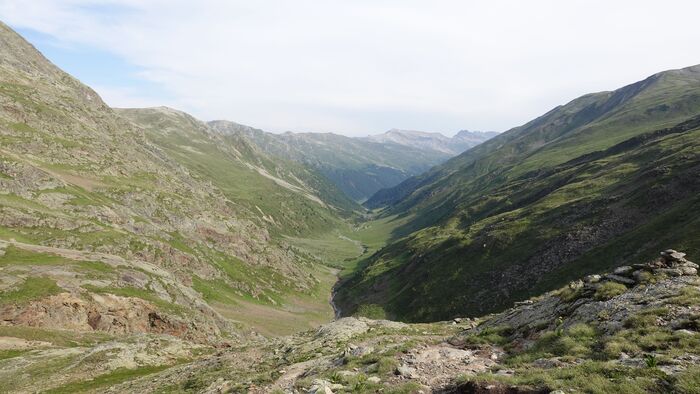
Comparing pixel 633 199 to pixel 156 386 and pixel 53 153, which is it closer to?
pixel 156 386

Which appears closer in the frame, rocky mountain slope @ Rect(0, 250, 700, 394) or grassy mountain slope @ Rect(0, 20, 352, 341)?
rocky mountain slope @ Rect(0, 250, 700, 394)

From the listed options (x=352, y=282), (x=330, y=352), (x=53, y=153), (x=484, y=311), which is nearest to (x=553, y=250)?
(x=484, y=311)

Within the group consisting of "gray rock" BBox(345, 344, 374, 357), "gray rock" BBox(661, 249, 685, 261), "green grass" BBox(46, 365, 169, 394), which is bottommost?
"green grass" BBox(46, 365, 169, 394)

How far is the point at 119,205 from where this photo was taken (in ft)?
385

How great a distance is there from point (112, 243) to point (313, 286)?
266 feet

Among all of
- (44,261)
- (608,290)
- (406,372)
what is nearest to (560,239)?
(608,290)

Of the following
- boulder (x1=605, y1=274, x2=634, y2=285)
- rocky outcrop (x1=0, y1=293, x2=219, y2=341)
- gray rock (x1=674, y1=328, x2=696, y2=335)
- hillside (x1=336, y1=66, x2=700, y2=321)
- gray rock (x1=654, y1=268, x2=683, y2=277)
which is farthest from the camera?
hillside (x1=336, y1=66, x2=700, y2=321)

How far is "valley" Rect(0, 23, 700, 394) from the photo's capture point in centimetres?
2175

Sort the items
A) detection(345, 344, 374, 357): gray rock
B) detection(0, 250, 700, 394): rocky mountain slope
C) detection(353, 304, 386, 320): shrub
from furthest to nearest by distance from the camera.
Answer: detection(353, 304, 386, 320): shrub → detection(345, 344, 374, 357): gray rock → detection(0, 250, 700, 394): rocky mountain slope

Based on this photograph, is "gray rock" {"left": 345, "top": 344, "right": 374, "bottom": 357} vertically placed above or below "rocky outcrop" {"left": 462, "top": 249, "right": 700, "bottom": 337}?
below

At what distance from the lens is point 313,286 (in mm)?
159125

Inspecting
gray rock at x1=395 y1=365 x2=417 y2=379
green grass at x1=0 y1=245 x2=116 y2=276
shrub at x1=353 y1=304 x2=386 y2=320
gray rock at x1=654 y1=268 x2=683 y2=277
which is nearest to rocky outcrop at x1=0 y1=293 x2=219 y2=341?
green grass at x1=0 y1=245 x2=116 y2=276

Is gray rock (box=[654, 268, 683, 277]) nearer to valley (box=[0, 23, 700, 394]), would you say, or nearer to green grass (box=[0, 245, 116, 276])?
valley (box=[0, 23, 700, 394])

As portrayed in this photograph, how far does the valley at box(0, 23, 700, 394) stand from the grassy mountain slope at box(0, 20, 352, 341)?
0.52 metres
